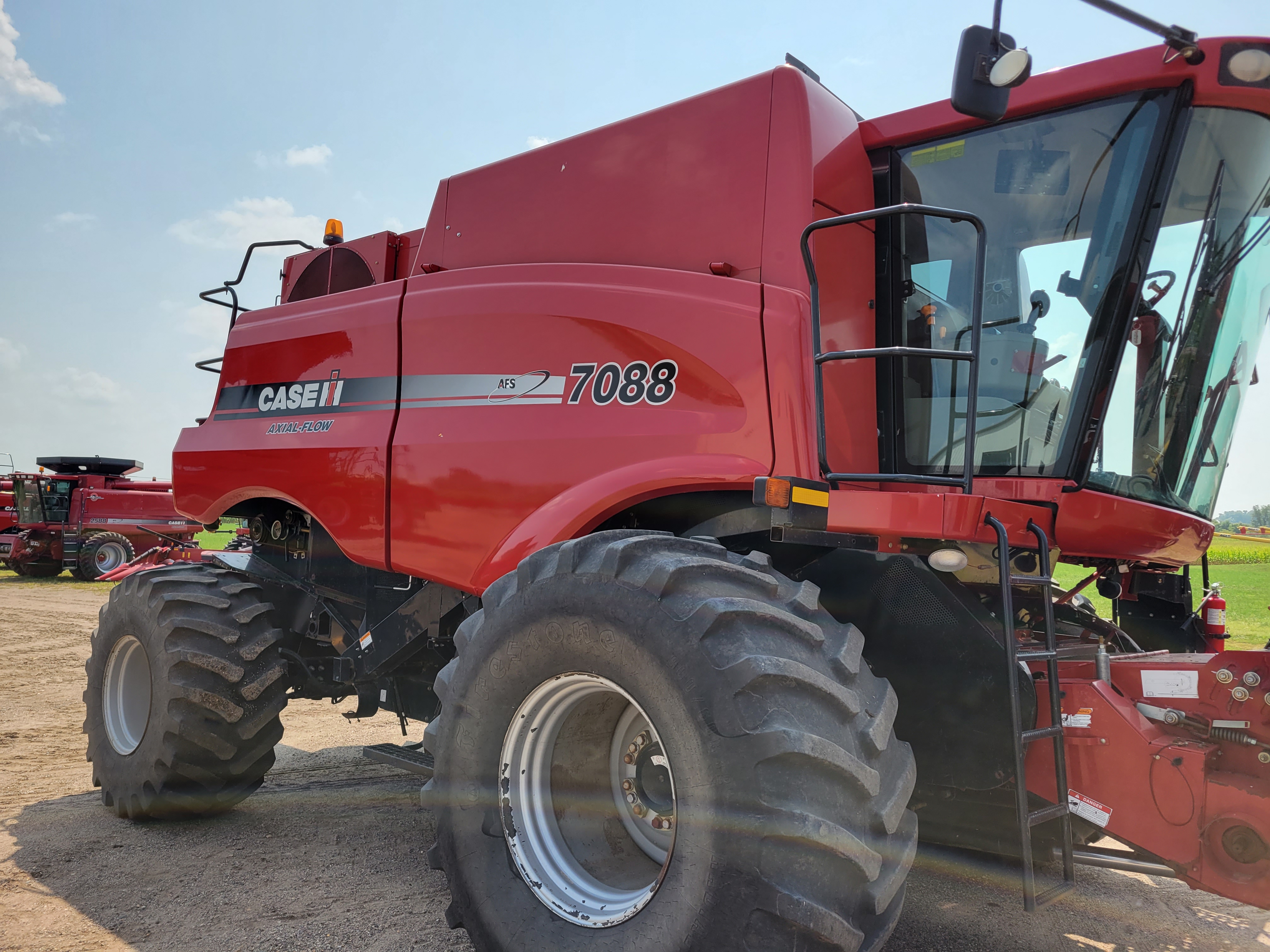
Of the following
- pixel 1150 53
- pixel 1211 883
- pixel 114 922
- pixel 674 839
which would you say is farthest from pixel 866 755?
pixel 114 922

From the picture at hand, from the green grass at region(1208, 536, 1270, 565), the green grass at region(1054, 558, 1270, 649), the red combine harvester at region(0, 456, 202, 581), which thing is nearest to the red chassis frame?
the green grass at region(1054, 558, 1270, 649)

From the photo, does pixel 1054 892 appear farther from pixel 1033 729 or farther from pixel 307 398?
pixel 307 398

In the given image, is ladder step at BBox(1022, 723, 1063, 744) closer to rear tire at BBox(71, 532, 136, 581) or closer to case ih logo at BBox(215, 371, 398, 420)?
case ih logo at BBox(215, 371, 398, 420)

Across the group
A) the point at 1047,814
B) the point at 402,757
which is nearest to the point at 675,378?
the point at 1047,814

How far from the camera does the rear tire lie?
1941cm

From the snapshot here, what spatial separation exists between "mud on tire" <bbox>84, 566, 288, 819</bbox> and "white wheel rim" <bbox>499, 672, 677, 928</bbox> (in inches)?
88.8

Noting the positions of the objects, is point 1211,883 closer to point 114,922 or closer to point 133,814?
point 114,922

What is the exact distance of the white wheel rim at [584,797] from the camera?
274cm

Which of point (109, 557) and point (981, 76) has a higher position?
point (981, 76)

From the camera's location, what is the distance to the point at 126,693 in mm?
5098

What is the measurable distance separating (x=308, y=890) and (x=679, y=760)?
2.25 m

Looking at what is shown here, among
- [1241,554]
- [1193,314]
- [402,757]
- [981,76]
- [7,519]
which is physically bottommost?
[402,757]

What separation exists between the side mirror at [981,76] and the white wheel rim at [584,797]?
1.99m

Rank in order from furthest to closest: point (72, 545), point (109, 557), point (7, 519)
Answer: point (7, 519), point (109, 557), point (72, 545)
